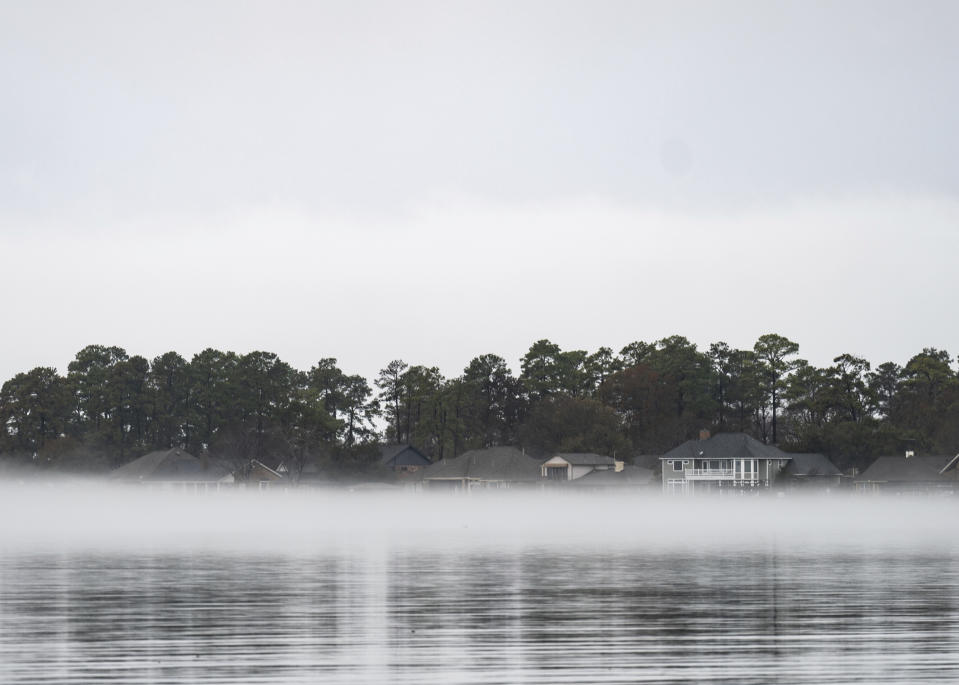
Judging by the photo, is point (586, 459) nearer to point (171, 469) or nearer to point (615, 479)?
point (615, 479)

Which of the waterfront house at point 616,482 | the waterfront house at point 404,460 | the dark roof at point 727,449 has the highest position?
the dark roof at point 727,449

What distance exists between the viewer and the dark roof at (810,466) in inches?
6462

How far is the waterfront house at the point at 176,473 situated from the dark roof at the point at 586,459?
46.3m

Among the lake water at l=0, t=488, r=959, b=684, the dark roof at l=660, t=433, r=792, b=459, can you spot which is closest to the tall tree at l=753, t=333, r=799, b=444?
the dark roof at l=660, t=433, r=792, b=459

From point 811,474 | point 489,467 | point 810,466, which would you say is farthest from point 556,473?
point 811,474

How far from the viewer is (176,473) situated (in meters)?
187

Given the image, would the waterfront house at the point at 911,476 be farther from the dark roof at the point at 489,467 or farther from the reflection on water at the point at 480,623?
the reflection on water at the point at 480,623

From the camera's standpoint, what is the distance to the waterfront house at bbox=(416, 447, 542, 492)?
586 ft

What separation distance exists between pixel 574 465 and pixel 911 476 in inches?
1644

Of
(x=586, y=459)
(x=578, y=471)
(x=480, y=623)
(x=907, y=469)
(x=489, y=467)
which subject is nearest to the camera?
(x=480, y=623)

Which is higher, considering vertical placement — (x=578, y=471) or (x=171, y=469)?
(x=171, y=469)

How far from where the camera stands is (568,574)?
4288 cm

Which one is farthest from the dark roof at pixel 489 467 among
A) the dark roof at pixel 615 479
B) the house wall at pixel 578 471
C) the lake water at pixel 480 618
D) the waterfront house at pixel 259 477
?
the lake water at pixel 480 618

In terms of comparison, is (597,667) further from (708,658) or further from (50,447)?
(50,447)
